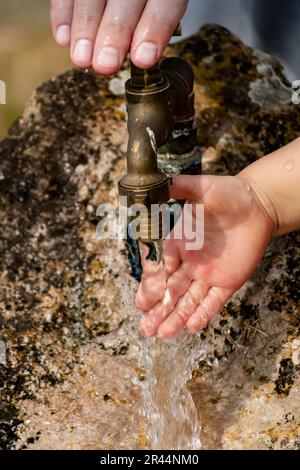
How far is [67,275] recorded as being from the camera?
1453 mm

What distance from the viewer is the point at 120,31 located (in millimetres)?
907

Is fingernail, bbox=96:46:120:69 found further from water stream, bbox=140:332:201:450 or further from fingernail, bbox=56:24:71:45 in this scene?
water stream, bbox=140:332:201:450

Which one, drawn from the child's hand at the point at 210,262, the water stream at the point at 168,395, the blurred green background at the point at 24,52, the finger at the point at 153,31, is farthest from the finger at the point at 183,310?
the blurred green background at the point at 24,52

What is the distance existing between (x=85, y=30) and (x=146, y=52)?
9 cm

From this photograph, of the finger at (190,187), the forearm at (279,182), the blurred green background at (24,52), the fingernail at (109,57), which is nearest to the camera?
the fingernail at (109,57)

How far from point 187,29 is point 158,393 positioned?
0.91m

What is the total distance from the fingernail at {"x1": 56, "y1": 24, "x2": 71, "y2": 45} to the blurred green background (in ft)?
5.64

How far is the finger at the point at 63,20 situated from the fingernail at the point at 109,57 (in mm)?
87

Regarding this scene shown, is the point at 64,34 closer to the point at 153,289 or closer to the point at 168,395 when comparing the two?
the point at 153,289

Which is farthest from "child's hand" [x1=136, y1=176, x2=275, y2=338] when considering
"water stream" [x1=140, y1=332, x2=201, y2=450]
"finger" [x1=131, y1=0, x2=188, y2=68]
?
"finger" [x1=131, y1=0, x2=188, y2=68]

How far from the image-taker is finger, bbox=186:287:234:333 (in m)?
1.21

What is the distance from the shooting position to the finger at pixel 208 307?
47.7 inches

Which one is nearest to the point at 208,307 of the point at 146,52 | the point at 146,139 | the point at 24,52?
the point at 146,139

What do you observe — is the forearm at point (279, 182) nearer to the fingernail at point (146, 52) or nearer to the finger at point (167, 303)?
the finger at point (167, 303)
